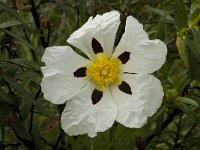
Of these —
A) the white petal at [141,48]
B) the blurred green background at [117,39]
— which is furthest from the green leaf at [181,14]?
the white petal at [141,48]

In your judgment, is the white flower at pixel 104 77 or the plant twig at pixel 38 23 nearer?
the white flower at pixel 104 77

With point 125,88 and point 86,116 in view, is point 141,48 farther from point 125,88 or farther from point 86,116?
point 86,116

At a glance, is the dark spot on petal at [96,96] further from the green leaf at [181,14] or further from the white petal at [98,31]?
the green leaf at [181,14]

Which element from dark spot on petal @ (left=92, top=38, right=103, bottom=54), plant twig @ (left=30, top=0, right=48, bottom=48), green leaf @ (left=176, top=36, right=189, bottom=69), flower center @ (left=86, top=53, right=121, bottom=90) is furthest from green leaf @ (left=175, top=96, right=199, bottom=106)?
plant twig @ (left=30, top=0, right=48, bottom=48)

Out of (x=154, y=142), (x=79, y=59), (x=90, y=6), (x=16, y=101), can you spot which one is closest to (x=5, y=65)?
(x=16, y=101)

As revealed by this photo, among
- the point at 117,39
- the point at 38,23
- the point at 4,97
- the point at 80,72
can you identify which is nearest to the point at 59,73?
the point at 80,72

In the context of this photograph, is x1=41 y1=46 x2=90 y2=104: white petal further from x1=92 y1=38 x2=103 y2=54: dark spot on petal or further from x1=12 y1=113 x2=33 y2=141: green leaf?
x1=12 y1=113 x2=33 y2=141: green leaf
